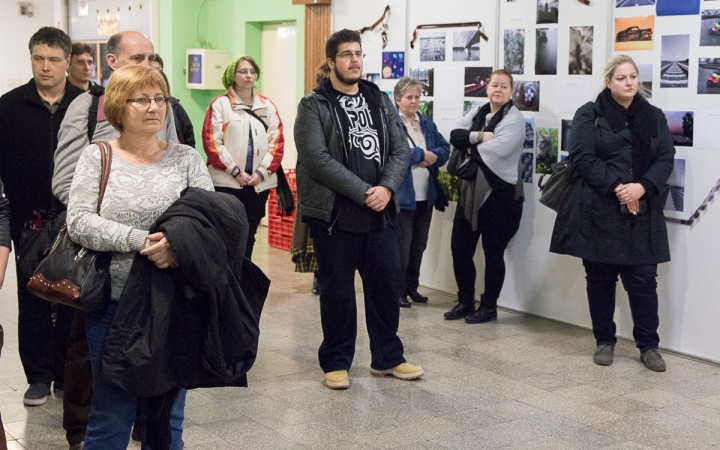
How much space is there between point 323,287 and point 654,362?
6.27 feet

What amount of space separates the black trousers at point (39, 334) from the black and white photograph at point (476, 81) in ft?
11.6

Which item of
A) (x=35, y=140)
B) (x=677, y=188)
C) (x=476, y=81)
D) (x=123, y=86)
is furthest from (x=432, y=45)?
(x=123, y=86)

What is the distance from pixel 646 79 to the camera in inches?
222

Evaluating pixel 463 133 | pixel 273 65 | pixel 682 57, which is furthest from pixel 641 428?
pixel 273 65

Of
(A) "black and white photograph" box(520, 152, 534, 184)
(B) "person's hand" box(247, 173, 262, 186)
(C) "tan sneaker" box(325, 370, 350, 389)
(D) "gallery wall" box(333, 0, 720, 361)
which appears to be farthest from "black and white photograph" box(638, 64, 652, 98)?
(B) "person's hand" box(247, 173, 262, 186)

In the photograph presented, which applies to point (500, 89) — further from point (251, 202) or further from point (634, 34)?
point (251, 202)

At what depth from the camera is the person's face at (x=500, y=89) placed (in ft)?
20.3

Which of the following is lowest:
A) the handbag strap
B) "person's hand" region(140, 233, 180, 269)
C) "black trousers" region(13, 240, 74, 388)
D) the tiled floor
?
the tiled floor

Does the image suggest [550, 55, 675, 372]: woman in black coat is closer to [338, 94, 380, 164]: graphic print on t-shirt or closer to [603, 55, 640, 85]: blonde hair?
[603, 55, 640, 85]: blonde hair

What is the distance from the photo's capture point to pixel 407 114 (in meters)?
6.61

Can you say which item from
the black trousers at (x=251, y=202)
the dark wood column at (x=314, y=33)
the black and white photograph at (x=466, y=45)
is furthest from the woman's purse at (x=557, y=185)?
the dark wood column at (x=314, y=33)

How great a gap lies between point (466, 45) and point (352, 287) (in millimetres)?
2776

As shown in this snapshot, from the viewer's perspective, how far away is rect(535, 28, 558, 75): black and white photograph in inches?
247

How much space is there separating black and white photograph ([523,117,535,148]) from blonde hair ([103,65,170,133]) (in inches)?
150
